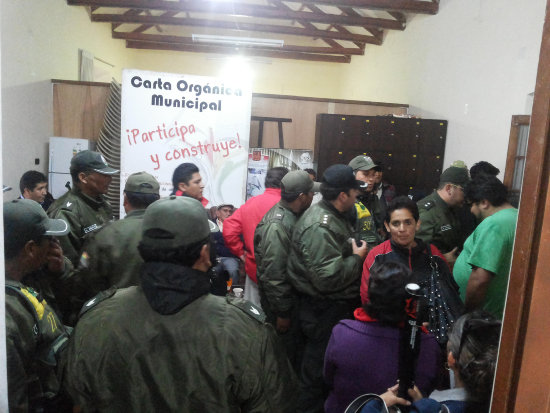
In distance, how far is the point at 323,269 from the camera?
7.66 ft

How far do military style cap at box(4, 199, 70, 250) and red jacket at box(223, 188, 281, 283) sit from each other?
1.67 m

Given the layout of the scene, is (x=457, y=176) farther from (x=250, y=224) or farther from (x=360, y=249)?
(x=250, y=224)

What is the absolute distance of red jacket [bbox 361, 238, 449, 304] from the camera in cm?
218

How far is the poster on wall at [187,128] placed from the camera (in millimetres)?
4875

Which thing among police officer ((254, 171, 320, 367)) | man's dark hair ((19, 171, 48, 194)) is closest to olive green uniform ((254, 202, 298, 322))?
police officer ((254, 171, 320, 367))

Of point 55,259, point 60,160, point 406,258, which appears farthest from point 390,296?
point 60,160

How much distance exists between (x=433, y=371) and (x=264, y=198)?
1.83 m

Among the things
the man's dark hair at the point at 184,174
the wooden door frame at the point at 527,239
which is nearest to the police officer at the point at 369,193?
the man's dark hair at the point at 184,174

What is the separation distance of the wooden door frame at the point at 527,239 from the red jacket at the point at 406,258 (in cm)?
132

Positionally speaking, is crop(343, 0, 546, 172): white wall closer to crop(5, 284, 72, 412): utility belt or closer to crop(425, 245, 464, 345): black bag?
crop(425, 245, 464, 345): black bag

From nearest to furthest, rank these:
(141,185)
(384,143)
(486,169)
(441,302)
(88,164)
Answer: (441,302)
(141,185)
(88,164)
(486,169)
(384,143)

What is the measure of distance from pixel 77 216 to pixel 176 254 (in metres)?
1.63

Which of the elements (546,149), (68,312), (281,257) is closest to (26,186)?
(68,312)

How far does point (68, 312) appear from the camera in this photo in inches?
86.5
